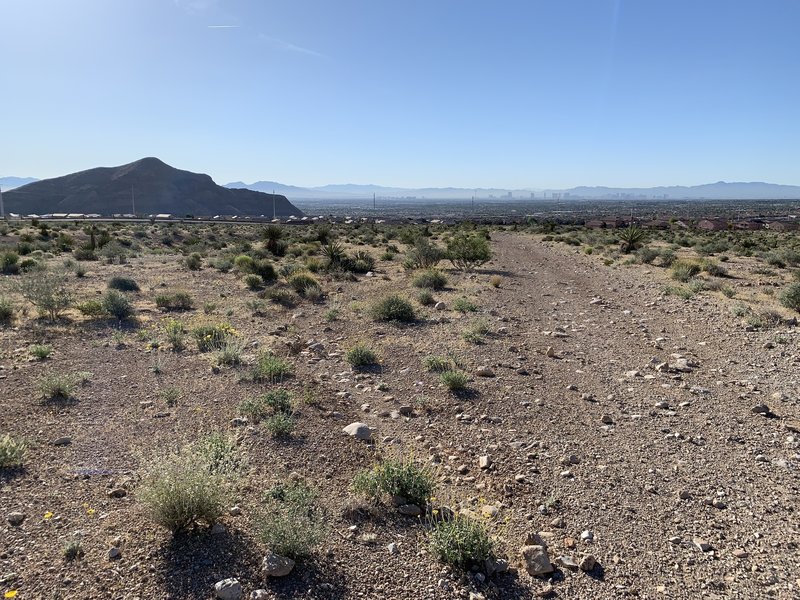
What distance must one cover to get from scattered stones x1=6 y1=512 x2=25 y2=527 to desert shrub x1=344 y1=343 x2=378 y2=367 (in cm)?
577

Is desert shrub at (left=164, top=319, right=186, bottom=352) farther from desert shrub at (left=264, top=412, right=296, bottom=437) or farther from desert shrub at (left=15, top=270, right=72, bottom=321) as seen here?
desert shrub at (left=264, top=412, right=296, bottom=437)

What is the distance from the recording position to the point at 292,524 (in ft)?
14.1

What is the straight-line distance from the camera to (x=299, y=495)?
193 inches

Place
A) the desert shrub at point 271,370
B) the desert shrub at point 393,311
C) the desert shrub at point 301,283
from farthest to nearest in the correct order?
the desert shrub at point 301,283 < the desert shrub at point 393,311 < the desert shrub at point 271,370

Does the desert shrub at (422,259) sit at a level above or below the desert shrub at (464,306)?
above

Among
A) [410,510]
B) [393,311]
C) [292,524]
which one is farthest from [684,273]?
[292,524]

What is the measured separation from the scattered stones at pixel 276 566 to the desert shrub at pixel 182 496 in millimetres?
775

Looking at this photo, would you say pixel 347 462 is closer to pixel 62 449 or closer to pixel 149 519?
pixel 149 519

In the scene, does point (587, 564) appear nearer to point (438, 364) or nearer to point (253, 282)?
point (438, 364)

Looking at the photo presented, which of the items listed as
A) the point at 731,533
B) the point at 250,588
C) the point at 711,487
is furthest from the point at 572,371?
the point at 250,588

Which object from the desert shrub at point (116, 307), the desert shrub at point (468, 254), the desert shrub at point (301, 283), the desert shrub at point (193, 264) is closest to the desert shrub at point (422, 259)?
the desert shrub at point (468, 254)

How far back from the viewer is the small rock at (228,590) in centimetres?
379

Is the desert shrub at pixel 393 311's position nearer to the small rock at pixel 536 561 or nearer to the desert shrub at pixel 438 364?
the desert shrub at pixel 438 364

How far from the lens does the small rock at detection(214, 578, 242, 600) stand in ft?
12.4
